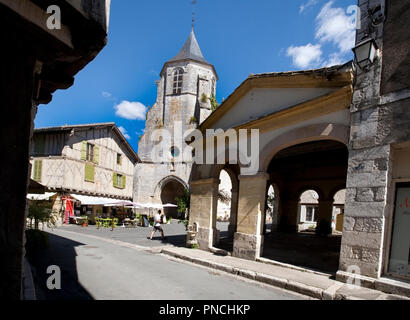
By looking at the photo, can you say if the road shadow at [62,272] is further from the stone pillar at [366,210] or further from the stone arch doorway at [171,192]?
the stone arch doorway at [171,192]

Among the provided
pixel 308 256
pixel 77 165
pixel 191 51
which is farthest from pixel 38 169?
pixel 191 51

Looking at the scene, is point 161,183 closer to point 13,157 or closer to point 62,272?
point 62,272

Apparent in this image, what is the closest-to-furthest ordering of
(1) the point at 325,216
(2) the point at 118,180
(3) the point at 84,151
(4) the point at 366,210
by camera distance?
(4) the point at 366,210 → (1) the point at 325,216 → (3) the point at 84,151 → (2) the point at 118,180

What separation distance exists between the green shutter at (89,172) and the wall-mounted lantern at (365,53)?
18157mm

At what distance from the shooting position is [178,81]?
2669 centimetres

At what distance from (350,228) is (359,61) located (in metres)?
3.32

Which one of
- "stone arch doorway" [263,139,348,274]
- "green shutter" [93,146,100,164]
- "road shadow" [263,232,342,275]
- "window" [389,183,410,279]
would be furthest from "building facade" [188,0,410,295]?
"green shutter" [93,146,100,164]

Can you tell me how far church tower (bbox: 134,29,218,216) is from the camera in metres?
25.4

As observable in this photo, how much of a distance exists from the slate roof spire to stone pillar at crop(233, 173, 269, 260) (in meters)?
22.5

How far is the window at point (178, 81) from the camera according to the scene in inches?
1043

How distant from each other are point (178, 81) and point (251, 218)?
2236 centimetres

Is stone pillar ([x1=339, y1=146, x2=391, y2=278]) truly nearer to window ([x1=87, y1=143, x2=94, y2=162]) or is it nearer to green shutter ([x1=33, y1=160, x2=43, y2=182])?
window ([x1=87, y1=143, x2=94, y2=162])

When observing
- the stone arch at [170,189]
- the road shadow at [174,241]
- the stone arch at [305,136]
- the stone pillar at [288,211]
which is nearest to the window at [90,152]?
the stone arch at [170,189]
